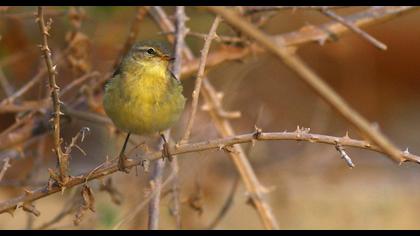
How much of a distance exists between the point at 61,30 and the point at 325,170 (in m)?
2.45

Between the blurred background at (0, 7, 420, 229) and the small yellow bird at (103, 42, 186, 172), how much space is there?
590mm

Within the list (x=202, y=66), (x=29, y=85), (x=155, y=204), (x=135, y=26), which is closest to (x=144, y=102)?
(x=155, y=204)

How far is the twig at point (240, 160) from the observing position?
308cm

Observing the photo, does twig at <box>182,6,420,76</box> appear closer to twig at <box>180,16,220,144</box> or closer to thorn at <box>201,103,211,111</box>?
thorn at <box>201,103,211,111</box>

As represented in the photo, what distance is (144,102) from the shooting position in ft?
8.05

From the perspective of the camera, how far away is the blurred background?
3703 mm

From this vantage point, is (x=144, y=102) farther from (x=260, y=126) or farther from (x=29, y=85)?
(x=260, y=126)

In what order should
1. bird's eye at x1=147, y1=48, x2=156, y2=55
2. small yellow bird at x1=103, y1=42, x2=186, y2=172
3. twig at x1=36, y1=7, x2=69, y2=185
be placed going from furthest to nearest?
bird's eye at x1=147, y1=48, x2=156, y2=55 → small yellow bird at x1=103, y1=42, x2=186, y2=172 → twig at x1=36, y1=7, x2=69, y2=185

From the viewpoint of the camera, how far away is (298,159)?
5.39 m

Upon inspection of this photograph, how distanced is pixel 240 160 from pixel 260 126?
1.41 metres

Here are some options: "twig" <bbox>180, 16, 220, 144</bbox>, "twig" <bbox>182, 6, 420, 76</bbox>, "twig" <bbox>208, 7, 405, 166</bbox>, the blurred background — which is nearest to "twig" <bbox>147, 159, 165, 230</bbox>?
the blurred background
